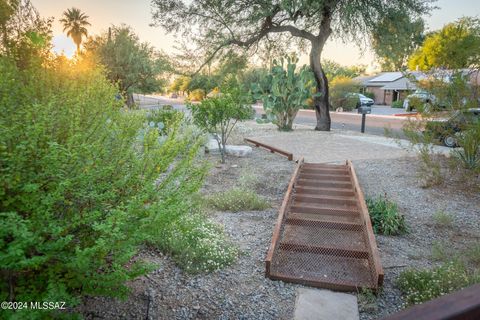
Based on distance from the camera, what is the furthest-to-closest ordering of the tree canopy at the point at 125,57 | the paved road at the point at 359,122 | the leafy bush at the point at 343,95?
Answer: the leafy bush at the point at 343,95 < the tree canopy at the point at 125,57 < the paved road at the point at 359,122

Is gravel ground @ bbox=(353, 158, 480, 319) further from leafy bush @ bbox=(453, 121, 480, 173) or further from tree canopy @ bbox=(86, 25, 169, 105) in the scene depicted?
tree canopy @ bbox=(86, 25, 169, 105)

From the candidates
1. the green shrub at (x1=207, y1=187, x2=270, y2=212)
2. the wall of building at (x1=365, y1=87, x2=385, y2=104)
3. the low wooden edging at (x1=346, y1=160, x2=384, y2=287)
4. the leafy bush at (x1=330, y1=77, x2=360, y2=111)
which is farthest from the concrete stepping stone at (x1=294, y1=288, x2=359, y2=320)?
the wall of building at (x1=365, y1=87, x2=385, y2=104)

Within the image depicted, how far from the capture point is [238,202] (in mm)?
7062

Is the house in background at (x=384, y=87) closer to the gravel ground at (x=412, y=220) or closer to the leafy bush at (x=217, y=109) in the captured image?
the leafy bush at (x=217, y=109)

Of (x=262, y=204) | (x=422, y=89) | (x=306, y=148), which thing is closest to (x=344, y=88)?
(x=306, y=148)

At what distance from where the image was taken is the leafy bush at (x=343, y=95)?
121 ft

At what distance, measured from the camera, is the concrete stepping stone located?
3.68 meters

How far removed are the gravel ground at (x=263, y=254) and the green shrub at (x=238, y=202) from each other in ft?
0.80

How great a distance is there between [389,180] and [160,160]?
7.41 m

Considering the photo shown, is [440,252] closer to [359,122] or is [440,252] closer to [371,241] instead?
[371,241]

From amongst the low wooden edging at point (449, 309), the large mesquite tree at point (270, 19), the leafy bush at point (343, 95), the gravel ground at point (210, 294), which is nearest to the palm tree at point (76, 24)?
the leafy bush at point (343, 95)

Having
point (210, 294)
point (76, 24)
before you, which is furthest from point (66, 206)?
point (76, 24)

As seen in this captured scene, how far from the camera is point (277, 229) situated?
5.32 meters

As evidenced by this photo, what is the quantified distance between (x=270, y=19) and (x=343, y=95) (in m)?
22.9
